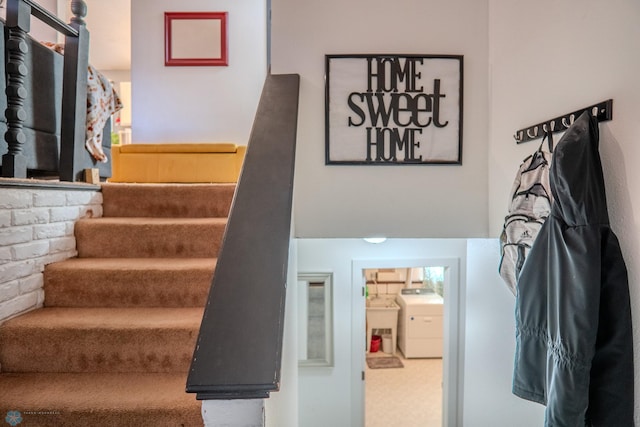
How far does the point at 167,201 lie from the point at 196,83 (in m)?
2.08

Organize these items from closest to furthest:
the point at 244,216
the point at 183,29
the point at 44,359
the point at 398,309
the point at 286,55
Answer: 1. the point at 244,216
2. the point at 44,359
3. the point at 286,55
4. the point at 183,29
5. the point at 398,309

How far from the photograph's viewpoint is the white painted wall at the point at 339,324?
134 inches

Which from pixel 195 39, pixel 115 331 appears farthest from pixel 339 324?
pixel 195 39

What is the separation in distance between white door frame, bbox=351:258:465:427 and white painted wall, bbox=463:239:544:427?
0.79 m

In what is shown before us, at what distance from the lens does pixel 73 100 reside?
194cm

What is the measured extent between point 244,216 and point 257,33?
334cm

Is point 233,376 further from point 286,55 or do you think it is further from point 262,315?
point 286,55

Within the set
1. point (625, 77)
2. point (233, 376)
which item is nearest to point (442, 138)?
point (625, 77)

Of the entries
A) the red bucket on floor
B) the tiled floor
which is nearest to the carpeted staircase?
the tiled floor

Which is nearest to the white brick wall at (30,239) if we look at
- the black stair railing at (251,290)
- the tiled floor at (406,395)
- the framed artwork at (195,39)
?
the black stair railing at (251,290)

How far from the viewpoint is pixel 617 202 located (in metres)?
1.09

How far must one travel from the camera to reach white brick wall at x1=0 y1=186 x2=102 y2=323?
56.9 inches

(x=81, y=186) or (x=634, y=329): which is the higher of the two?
(x=81, y=186)

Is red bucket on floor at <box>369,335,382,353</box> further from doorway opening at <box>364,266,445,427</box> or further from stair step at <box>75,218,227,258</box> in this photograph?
stair step at <box>75,218,227,258</box>
